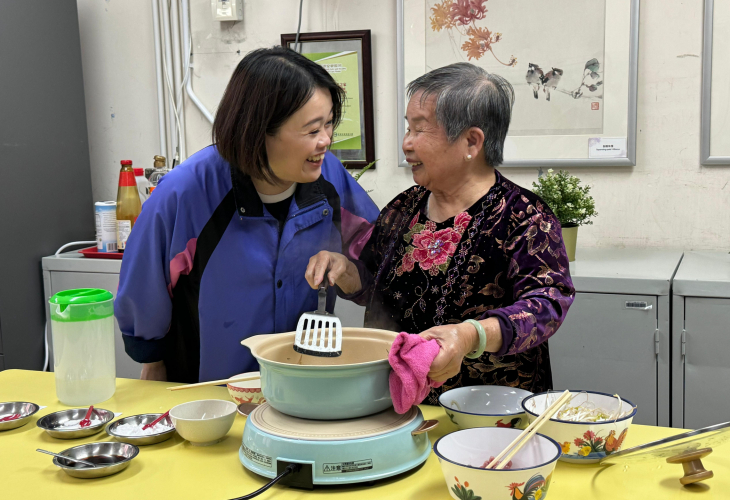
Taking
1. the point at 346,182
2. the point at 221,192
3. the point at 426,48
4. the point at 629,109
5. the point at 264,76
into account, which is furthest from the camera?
the point at 426,48

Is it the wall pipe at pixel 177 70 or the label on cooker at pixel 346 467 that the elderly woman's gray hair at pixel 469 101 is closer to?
the label on cooker at pixel 346 467

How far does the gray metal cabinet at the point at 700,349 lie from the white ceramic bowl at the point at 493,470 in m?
1.23

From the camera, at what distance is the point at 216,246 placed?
61.4 inches

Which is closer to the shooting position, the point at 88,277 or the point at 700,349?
the point at 700,349

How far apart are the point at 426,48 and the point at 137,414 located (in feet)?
6.13

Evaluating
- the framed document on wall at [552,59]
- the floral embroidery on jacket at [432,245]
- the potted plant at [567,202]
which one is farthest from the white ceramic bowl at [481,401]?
the framed document on wall at [552,59]

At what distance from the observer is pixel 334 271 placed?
1.52 m

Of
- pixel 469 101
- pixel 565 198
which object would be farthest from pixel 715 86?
pixel 469 101

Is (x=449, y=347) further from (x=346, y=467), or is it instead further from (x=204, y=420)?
(x=204, y=420)

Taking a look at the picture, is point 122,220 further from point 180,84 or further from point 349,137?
point 349,137

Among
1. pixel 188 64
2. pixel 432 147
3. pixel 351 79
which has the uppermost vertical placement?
pixel 188 64

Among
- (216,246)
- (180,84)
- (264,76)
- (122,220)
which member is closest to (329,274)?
(216,246)

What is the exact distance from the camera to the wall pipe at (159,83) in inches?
120

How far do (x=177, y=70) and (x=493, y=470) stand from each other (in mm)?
2617
